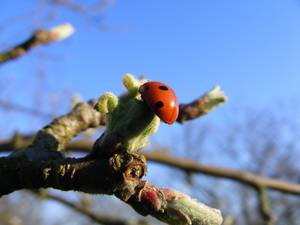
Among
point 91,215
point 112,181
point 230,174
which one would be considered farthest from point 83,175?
point 230,174

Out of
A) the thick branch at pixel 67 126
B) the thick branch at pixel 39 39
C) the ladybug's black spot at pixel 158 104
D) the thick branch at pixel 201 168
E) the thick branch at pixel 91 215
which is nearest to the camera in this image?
the ladybug's black spot at pixel 158 104

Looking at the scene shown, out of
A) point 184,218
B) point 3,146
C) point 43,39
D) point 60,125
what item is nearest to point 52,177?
point 184,218

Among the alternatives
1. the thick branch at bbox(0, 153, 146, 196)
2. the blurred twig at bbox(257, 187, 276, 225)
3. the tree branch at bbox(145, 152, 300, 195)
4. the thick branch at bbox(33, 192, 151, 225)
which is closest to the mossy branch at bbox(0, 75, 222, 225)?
the thick branch at bbox(0, 153, 146, 196)

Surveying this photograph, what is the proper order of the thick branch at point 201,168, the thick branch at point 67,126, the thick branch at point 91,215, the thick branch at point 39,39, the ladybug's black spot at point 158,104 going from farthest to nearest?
the thick branch at point 201,168 → the thick branch at point 91,215 → the thick branch at point 39,39 → the thick branch at point 67,126 → the ladybug's black spot at point 158,104

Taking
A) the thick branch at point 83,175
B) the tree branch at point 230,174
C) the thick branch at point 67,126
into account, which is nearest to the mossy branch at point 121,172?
the thick branch at point 83,175

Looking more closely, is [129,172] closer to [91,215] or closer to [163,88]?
[163,88]

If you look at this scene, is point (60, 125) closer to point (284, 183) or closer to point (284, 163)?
point (284, 183)

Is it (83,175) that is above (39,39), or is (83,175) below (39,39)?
below

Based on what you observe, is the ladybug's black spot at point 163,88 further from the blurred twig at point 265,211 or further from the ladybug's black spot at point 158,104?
the blurred twig at point 265,211
